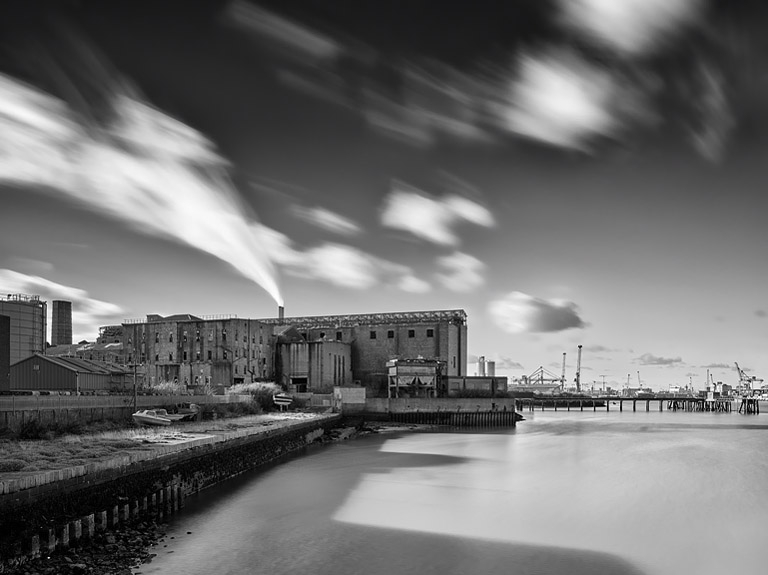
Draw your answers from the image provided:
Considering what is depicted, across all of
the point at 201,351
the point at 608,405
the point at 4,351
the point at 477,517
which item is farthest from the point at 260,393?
the point at 608,405

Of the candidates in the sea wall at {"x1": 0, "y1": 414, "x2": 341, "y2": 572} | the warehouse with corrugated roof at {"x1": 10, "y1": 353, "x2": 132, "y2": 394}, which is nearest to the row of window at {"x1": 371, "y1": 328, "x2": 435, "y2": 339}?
the warehouse with corrugated roof at {"x1": 10, "y1": 353, "x2": 132, "y2": 394}

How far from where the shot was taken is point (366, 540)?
20.8 m

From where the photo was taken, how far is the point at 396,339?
3319 inches

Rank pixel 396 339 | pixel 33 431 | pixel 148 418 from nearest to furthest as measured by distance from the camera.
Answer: pixel 33 431, pixel 148 418, pixel 396 339

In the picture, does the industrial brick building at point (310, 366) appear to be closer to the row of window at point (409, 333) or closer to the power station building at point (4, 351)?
the row of window at point (409, 333)

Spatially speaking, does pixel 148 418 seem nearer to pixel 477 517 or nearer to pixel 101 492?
pixel 101 492

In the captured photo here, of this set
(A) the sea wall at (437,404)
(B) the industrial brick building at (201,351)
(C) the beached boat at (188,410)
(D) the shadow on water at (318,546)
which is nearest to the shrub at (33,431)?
(D) the shadow on water at (318,546)

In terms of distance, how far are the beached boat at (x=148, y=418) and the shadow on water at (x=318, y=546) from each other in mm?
9617

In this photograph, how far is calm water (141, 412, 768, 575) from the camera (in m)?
18.8

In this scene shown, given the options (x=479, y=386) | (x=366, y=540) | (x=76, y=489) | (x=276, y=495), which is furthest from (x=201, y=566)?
(x=479, y=386)

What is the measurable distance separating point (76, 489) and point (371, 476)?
18.6m

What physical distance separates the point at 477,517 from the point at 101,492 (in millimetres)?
13861

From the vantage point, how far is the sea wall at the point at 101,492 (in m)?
14.6

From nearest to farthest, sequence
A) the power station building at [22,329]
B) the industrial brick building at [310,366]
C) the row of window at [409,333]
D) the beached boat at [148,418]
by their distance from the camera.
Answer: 1. the beached boat at [148,418]
2. the power station building at [22,329]
3. the industrial brick building at [310,366]
4. the row of window at [409,333]
